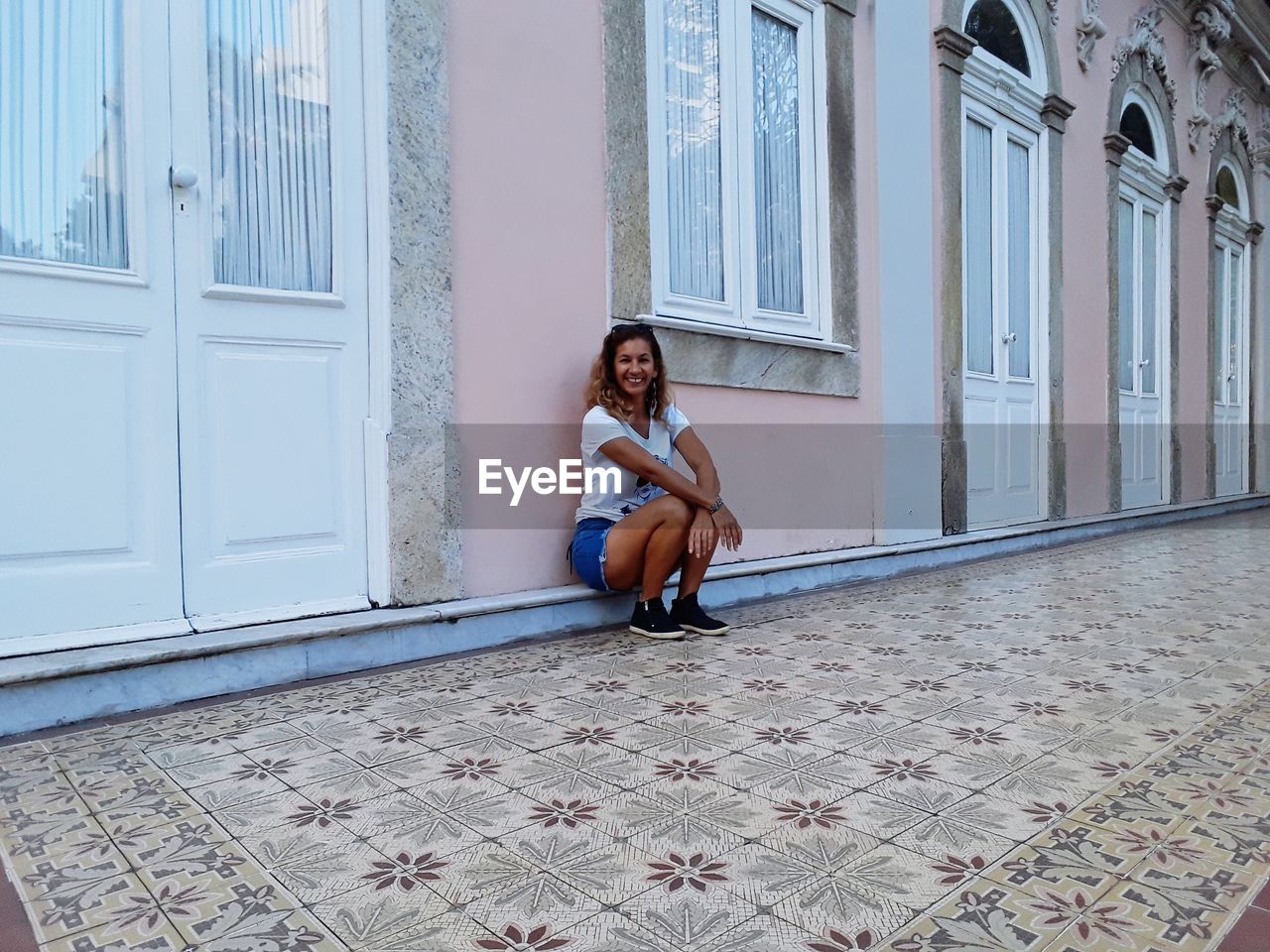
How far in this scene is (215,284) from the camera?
101 inches

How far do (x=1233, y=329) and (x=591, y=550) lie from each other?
33.6 feet

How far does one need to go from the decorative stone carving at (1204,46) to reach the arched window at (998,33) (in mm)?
3853

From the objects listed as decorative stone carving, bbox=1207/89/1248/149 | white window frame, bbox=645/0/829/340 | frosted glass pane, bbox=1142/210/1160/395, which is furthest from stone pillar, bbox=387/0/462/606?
decorative stone carving, bbox=1207/89/1248/149

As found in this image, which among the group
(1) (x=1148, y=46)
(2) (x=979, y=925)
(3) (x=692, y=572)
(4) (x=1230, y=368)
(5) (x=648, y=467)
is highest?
(1) (x=1148, y=46)

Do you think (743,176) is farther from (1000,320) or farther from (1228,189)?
(1228,189)

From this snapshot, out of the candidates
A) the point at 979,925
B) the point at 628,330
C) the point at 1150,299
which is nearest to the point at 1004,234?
the point at 1150,299

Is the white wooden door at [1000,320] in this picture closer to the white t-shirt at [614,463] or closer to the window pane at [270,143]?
the white t-shirt at [614,463]

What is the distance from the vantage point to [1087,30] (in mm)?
6586

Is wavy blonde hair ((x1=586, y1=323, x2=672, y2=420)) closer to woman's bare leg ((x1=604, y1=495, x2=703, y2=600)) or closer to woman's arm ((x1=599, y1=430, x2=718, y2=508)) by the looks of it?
woman's arm ((x1=599, y1=430, x2=718, y2=508))

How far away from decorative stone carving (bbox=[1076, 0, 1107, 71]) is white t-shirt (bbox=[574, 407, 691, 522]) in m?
5.30

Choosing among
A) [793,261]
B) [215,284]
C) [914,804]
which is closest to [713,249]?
[793,261]

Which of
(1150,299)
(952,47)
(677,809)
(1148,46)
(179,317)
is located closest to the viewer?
(677,809)

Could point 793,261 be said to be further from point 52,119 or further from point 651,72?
point 52,119

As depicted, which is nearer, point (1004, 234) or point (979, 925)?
point (979, 925)
